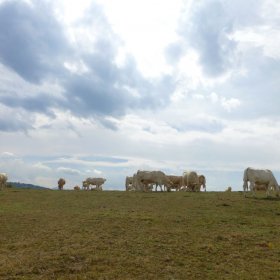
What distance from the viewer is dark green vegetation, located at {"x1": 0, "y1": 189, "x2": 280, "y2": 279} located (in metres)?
11.4

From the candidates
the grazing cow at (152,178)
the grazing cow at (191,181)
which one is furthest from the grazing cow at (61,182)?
the grazing cow at (191,181)

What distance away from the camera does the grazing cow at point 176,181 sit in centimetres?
4272

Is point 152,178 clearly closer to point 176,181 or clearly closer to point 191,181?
point 191,181

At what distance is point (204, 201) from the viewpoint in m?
25.1

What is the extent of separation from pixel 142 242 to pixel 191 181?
2663 centimetres

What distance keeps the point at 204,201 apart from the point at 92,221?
926 centimetres

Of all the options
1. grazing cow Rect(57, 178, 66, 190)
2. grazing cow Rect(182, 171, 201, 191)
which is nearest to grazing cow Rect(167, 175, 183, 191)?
grazing cow Rect(182, 171, 201, 191)

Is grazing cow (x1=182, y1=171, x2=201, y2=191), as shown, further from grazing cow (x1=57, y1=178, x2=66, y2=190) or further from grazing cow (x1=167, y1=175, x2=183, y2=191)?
grazing cow (x1=57, y1=178, x2=66, y2=190)

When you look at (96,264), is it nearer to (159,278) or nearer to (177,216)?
(159,278)

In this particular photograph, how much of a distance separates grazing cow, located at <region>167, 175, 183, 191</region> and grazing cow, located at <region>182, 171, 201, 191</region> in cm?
148

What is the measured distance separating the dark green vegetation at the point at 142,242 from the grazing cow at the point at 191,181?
56.2 ft

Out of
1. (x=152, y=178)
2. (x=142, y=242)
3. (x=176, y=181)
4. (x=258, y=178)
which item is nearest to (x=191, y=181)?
(x=176, y=181)

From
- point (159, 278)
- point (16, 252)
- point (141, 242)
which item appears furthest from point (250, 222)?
point (16, 252)

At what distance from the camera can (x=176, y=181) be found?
43000mm
